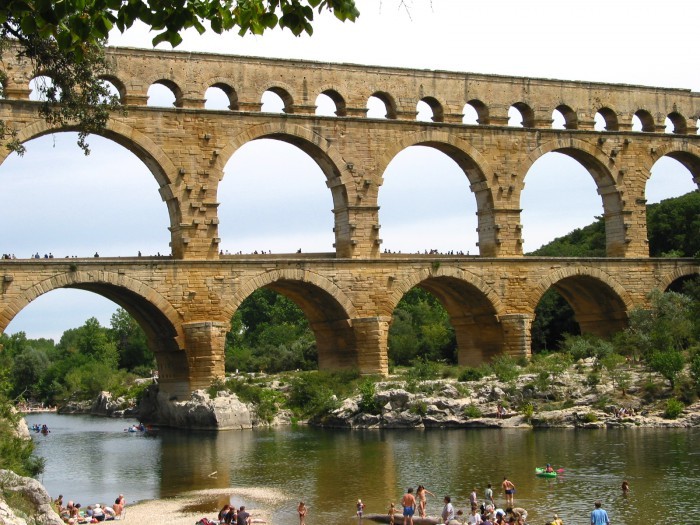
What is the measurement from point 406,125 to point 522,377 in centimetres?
930

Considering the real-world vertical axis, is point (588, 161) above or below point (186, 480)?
above

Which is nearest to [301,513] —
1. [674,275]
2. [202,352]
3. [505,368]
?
[202,352]

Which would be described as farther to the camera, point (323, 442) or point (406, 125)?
point (406, 125)

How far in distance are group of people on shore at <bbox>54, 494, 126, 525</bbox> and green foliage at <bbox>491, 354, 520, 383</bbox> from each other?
1579 cm

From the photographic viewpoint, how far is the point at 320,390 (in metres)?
34.2

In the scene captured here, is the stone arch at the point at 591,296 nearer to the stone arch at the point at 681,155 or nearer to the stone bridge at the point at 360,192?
the stone bridge at the point at 360,192

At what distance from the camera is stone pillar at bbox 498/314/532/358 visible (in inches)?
1410

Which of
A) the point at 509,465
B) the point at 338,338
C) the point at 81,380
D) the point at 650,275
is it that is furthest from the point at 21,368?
the point at 509,465

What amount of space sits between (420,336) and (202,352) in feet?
71.8

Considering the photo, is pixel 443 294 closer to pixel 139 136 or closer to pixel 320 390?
pixel 320 390

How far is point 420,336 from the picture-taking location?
52125mm

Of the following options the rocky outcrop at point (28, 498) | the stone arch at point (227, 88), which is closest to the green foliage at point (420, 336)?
the stone arch at point (227, 88)

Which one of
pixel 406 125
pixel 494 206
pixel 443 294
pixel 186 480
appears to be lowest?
pixel 186 480

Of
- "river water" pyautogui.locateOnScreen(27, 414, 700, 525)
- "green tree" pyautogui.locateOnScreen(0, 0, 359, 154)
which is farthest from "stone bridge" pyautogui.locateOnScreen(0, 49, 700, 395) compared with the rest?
"green tree" pyautogui.locateOnScreen(0, 0, 359, 154)
